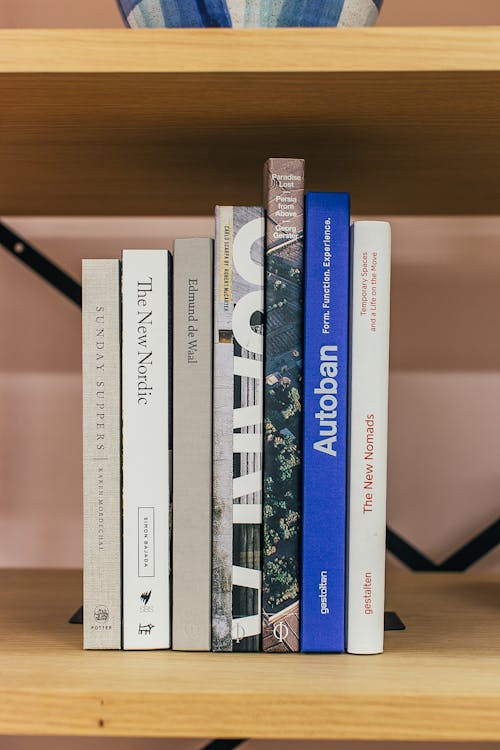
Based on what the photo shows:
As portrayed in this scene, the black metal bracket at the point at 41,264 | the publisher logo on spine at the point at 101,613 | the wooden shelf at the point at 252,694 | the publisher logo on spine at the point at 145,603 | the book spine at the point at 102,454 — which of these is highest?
the black metal bracket at the point at 41,264

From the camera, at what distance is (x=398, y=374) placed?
837 millimetres

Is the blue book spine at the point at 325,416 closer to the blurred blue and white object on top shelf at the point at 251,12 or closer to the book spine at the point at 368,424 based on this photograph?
the book spine at the point at 368,424

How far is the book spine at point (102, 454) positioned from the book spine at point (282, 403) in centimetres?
10

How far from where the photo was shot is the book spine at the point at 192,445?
1.57ft

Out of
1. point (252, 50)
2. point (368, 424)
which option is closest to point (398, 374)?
point (368, 424)

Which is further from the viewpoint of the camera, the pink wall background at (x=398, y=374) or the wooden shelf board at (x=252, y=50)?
the pink wall background at (x=398, y=374)

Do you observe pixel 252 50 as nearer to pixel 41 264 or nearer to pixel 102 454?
pixel 102 454

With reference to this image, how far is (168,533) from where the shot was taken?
19.2 inches

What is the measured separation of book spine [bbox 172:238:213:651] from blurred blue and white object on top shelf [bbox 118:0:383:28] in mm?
136

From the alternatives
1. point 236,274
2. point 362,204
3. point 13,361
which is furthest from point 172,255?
point 13,361

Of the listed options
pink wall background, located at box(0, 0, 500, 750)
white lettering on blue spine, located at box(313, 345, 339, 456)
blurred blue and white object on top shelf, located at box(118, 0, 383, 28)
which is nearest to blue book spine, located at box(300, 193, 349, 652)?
white lettering on blue spine, located at box(313, 345, 339, 456)

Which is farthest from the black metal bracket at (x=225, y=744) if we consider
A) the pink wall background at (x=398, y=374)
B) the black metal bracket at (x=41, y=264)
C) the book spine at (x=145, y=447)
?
the black metal bracket at (x=41, y=264)

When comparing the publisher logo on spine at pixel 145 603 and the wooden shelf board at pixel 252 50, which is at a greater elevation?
the wooden shelf board at pixel 252 50

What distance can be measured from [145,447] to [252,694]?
0.16 metres
